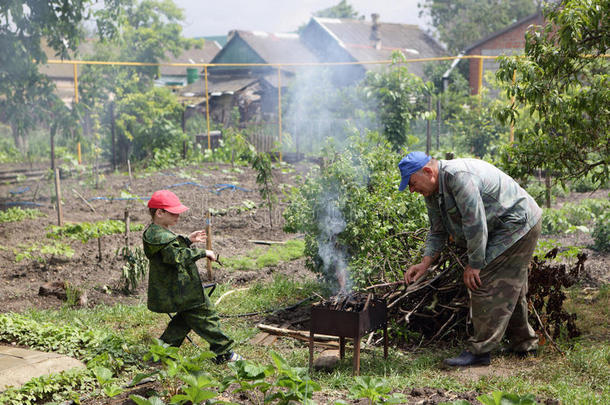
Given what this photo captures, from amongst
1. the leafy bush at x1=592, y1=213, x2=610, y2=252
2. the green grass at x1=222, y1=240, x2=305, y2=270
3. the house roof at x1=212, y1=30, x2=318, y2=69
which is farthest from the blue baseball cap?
the house roof at x1=212, y1=30, x2=318, y2=69

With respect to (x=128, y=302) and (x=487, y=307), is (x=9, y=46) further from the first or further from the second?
(x=487, y=307)

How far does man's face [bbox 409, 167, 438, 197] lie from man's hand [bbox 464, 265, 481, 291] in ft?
2.22

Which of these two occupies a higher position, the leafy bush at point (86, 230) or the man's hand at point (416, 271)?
the man's hand at point (416, 271)

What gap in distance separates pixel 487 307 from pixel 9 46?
9.45 m

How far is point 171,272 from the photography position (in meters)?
4.88

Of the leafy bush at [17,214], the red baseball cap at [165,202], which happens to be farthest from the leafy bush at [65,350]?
the leafy bush at [17,214]

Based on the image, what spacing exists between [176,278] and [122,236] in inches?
193

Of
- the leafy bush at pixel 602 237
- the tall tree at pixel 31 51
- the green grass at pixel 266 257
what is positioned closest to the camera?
the leafy bush at pixel 602 237

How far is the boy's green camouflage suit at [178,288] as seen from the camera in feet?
15.6

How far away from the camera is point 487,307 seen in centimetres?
466

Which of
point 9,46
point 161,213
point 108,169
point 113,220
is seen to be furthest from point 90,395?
point 108,169

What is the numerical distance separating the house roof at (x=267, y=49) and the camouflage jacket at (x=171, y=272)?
30881 millimetres

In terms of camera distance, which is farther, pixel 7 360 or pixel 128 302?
pixel 128 302

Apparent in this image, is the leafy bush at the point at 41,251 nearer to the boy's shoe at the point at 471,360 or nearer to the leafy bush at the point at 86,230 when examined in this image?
the leafy bush at the point at 86,230
